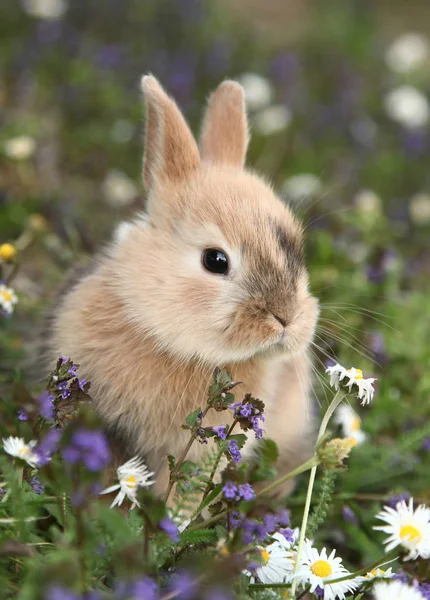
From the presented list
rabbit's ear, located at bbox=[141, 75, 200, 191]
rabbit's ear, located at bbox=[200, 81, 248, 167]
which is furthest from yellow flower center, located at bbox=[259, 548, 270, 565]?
rabbit's ear, located at bbox=[200, 81, 248, 167]

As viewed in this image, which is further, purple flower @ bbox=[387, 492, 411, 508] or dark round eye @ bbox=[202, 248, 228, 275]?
purple flower @ bbox=[387, 492, 411, 508]

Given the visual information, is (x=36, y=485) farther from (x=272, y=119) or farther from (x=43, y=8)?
(x=43, y=8)

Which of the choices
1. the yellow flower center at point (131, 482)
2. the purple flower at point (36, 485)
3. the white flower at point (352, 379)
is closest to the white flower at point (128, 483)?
the yellow flower center at point (131, 482)

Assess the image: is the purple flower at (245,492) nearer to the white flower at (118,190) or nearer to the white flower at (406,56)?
the white flower at (118,190)

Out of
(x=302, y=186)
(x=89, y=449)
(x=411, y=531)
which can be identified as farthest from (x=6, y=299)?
(x=302, y=186)

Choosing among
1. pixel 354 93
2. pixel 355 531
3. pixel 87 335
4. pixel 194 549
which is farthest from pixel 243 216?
pixel 354 93

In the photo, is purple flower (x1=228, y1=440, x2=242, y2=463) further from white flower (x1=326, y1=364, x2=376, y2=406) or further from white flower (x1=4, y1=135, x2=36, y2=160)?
white flower (x1=4, y1=135, x2=36, y2=160)
